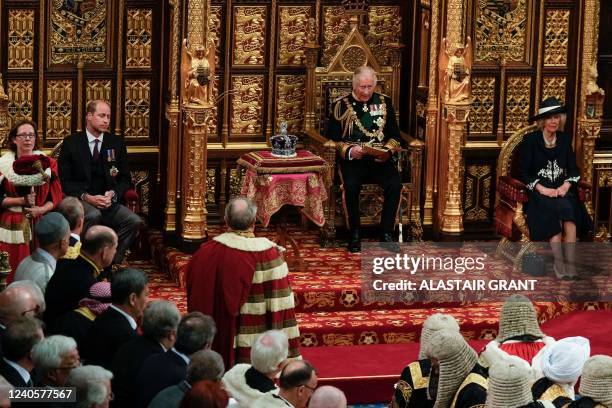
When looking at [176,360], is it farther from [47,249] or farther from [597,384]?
[597,384]

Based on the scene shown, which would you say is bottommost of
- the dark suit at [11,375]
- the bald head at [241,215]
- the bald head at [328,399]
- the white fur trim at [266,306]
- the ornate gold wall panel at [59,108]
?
the white fur trim at [266,306]

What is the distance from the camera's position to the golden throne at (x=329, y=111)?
51.4 ft

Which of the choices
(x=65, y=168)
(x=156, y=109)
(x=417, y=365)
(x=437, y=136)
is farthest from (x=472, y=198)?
(x=417, y=365)

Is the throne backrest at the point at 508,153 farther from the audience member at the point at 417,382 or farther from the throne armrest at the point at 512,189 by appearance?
the audience member at the point at 417,382

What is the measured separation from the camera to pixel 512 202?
50.4ft

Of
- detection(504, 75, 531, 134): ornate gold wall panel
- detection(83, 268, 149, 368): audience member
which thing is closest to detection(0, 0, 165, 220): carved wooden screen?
detection(504, 75, 531, 134): ornate gold wall panel

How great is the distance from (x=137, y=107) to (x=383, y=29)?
100.0 inches

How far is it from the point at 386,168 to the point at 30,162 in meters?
3.49

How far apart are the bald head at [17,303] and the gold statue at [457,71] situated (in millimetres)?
6494

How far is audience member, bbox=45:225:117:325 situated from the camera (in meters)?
10.5

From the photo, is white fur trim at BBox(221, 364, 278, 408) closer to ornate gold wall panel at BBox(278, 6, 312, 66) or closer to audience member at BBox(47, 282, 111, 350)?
audience member at BBox(47, 282, 111, 350)

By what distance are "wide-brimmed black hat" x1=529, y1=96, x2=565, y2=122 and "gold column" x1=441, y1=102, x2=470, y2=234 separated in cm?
66

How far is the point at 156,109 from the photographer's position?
1595 cm

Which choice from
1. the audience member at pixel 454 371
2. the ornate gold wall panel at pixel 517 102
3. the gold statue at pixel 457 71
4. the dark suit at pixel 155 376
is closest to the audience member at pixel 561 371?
the audience member at pixel 454 371
